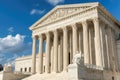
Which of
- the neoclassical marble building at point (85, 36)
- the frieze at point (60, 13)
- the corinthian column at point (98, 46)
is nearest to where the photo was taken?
the corinthian column at point (98, 46)

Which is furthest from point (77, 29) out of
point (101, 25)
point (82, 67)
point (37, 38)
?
point (82, 67)

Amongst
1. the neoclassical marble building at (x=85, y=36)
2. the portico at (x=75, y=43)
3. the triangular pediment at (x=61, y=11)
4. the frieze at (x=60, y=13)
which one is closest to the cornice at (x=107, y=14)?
the neoclassical marble building at (x=85, y=36)

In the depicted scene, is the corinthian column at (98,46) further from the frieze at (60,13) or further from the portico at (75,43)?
the frieze at (60,13)

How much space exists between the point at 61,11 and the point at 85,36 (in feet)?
28.6

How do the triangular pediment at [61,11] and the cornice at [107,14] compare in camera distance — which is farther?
the triangular pediment at [61,11]

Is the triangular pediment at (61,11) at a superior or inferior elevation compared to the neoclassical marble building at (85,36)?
superior

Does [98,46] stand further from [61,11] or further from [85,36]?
[61,11]

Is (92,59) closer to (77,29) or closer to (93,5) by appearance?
(77,29)

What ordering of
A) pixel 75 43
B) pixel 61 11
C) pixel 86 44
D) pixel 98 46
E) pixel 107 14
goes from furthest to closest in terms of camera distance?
1. pixel 61 11
2. pixel 107 14
3. pixel 75 43
4. pixel 86 44
5. pixel 98 46

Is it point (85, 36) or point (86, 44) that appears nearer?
point (86, 44)

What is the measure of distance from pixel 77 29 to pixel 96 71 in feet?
40.8

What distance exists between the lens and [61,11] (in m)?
37.5

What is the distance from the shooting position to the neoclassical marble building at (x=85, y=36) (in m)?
29.6

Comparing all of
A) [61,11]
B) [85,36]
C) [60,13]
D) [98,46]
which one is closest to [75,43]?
[85,36]
